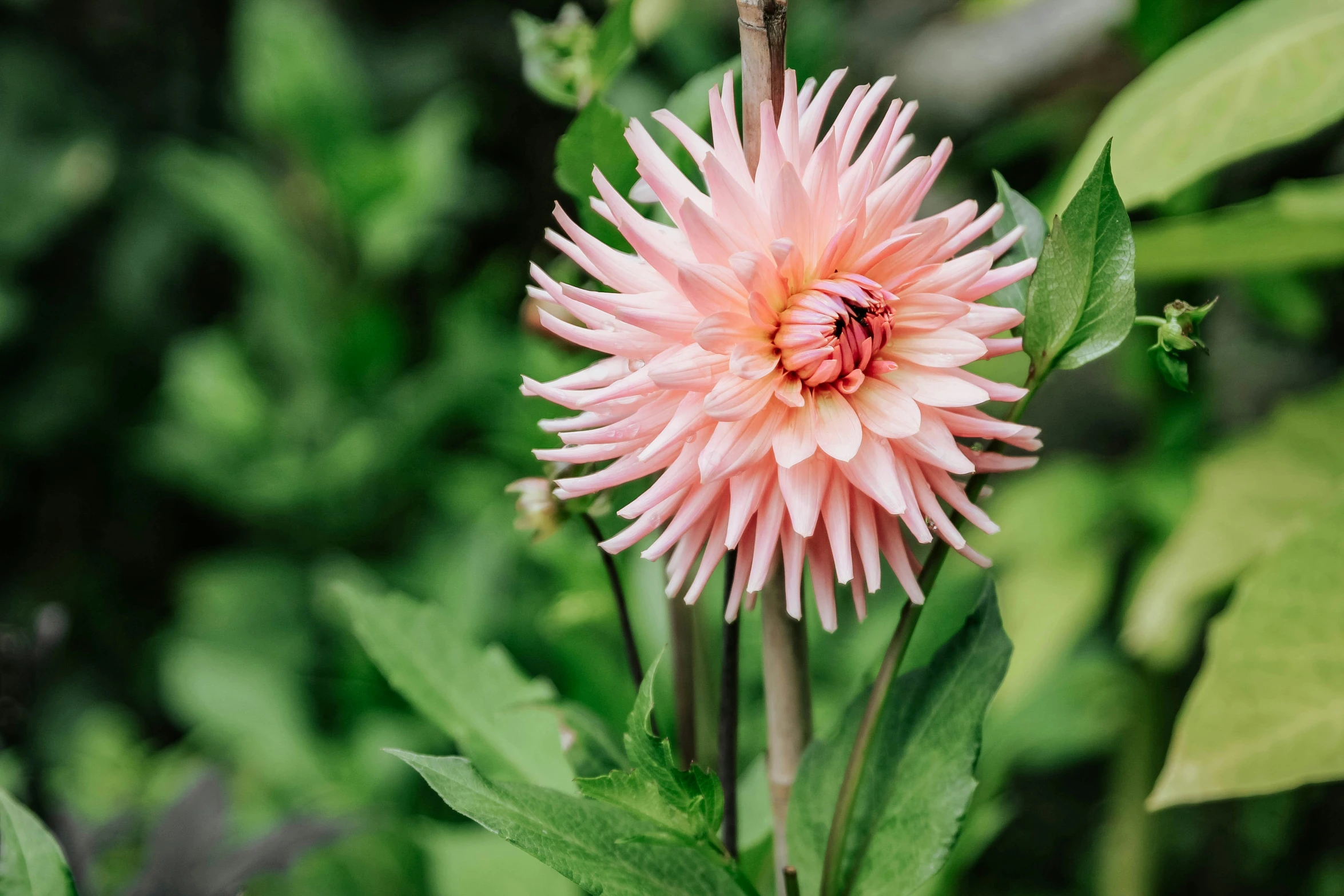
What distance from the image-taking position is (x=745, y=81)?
27 cm

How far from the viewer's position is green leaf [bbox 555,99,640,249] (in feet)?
1.01

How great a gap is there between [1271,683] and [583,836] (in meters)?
0.30

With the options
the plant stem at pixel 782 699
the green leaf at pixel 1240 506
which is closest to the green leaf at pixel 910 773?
the plant stem at pixel 782 699

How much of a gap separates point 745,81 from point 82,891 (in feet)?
1.36

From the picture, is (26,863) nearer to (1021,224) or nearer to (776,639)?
(776,639)

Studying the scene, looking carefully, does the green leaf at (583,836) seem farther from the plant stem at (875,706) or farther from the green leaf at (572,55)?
the green leaf at (572,55)

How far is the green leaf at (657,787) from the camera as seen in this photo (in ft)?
0.88

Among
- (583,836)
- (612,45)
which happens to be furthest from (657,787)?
(612,45)

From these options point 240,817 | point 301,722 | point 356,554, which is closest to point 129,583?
point 356,554

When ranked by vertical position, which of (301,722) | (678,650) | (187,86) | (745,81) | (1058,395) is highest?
(187,86)

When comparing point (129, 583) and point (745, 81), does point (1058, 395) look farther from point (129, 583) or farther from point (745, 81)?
point (129, 583)

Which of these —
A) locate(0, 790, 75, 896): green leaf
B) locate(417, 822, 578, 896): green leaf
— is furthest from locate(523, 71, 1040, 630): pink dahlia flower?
locate(417, 822, 578, 896): green leaf

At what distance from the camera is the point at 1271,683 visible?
417 millimetres

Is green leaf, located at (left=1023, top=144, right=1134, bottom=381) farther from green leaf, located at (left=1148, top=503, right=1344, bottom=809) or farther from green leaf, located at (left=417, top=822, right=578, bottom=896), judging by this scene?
green leaf, located at (left=417, top=822, right=578, bottom=896)
